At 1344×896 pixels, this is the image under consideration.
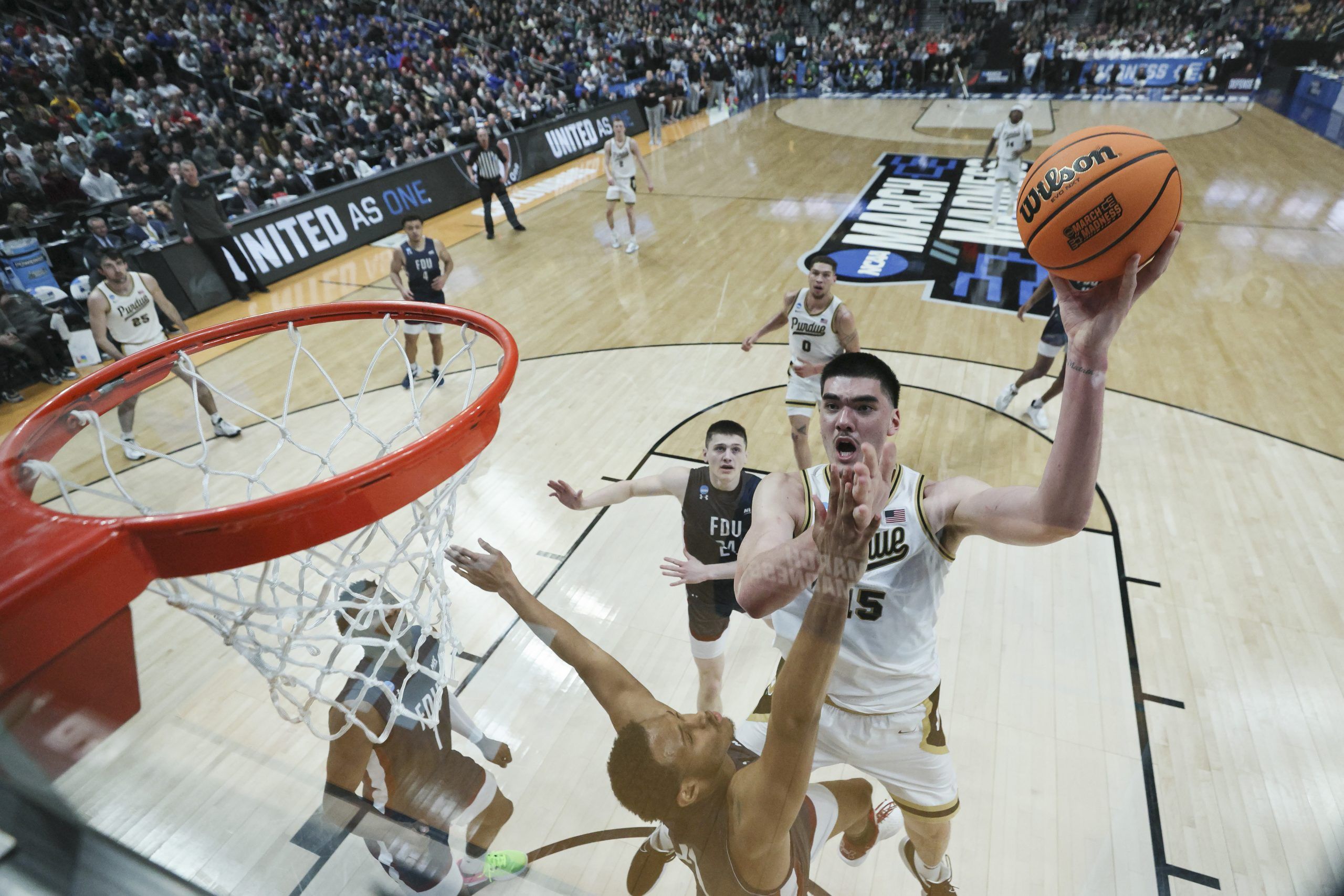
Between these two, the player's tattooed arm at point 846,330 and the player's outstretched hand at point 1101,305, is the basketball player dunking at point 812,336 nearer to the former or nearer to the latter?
the player's tattooed arm at point 846,330

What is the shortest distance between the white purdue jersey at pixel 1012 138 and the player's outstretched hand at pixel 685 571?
7.42 metres

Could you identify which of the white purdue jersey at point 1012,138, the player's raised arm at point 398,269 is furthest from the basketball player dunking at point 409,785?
the white purdue jersey at point 1012,138

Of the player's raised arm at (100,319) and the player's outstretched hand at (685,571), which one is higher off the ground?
the player's raised arm at (100,319)

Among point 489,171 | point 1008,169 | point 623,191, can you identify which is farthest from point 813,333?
point 489,171

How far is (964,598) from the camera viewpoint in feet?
12.0

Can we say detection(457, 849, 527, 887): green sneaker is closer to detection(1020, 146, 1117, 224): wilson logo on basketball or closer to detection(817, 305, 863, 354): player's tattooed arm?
detection(1020, 146, 1117, 224): wilson logo on basketball

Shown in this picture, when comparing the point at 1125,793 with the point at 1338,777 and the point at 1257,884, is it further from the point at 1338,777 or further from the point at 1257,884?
the point at 1338,777

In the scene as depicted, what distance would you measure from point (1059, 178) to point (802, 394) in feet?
9.10

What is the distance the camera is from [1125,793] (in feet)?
9.14

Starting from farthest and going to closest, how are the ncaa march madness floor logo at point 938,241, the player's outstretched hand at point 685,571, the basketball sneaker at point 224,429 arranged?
the ncaa march madness floor logo at point 938,241, the basketball sneaker at point 224,429, the player's outstretched hand at point 685,571

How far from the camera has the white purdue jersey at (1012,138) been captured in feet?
27.5

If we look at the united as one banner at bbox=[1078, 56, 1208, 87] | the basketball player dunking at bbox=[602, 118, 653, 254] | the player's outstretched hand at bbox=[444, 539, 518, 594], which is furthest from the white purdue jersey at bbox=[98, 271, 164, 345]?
the united as one banner at bbox=[1078, 56, 1208, 87]

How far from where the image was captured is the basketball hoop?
1010mm

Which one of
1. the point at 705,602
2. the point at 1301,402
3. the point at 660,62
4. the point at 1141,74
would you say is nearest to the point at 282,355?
the point at 705,602
